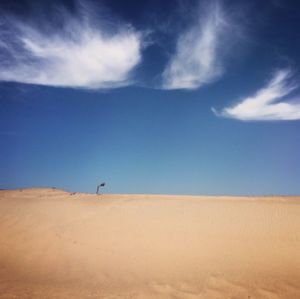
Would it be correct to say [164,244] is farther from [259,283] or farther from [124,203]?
[124,203]

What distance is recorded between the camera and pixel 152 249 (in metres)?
A: 8.68

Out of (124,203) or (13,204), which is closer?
(124,203)

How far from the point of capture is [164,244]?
8.91 meters

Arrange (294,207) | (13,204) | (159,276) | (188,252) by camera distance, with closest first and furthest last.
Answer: (159,276) → (188,252) → (294,207) → (13,204)

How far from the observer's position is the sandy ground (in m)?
6.39

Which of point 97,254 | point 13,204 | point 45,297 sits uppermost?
point 13,204

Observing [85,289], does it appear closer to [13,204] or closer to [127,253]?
[127,253]

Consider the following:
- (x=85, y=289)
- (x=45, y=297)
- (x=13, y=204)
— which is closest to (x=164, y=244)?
(x=85, y=289)

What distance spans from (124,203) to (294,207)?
23.7 ft

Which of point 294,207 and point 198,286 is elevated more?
point 294,207

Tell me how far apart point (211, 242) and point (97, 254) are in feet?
11.8

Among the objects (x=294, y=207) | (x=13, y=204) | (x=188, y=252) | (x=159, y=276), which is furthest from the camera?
(x=13, y=204)

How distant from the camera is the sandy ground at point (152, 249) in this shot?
252 inches

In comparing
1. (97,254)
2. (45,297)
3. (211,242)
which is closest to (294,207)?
(211,242)
